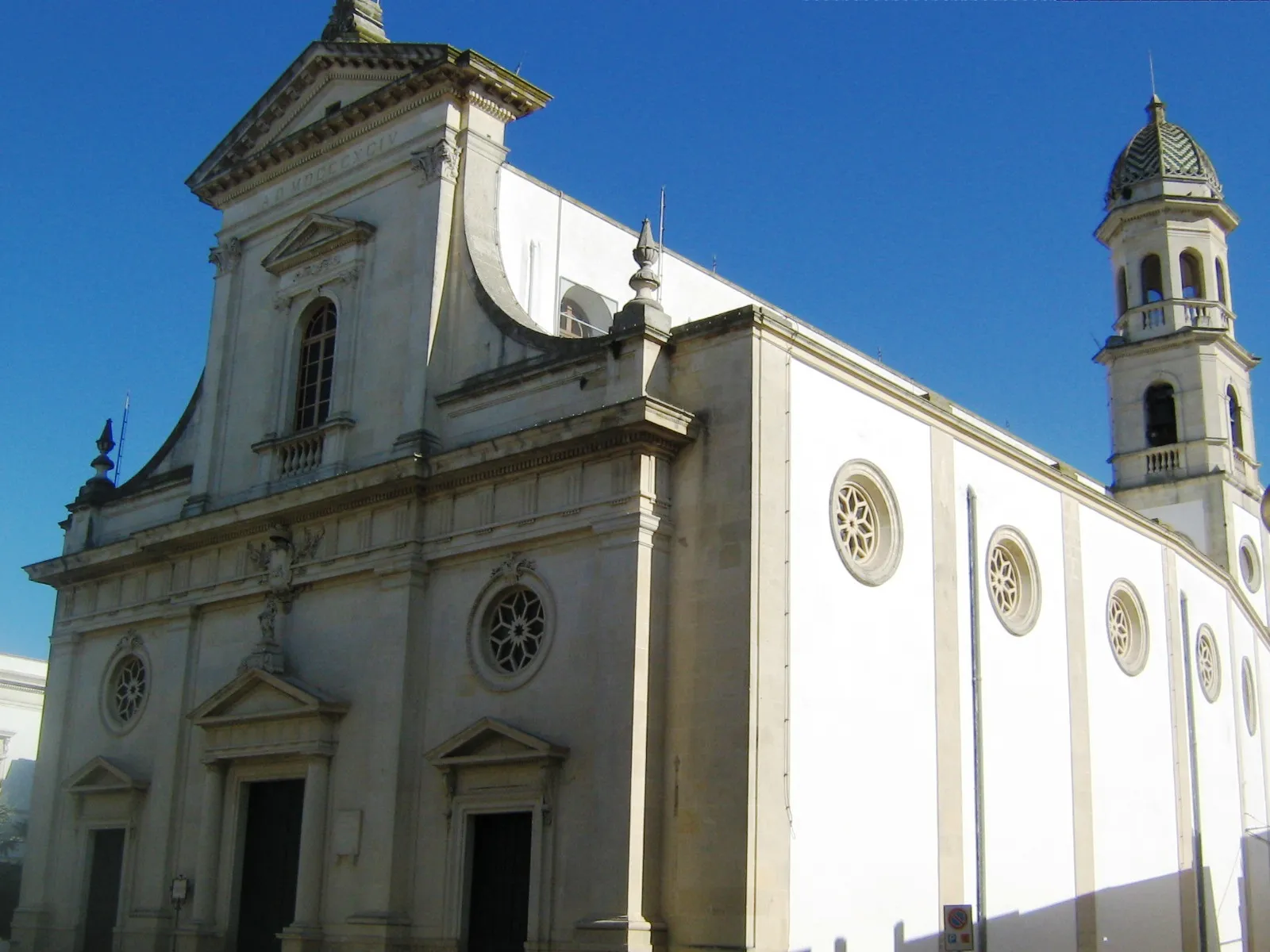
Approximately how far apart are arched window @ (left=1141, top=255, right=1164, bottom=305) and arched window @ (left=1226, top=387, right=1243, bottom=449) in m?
2.87

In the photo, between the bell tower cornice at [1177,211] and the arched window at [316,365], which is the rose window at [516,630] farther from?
the bell tower cornice at [1177,211]

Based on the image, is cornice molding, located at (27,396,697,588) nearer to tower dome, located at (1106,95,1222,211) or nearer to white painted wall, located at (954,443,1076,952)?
white painted wall, located at (954,443,1076,952)

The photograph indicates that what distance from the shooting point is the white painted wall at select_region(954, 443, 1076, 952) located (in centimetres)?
2181

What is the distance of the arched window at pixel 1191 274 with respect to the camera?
36.8 metres

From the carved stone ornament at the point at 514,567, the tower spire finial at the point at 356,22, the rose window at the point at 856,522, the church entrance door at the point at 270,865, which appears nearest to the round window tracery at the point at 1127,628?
the rose window at the point at 856,522

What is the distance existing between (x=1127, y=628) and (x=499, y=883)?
1367cm

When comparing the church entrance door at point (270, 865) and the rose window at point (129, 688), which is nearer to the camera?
the church entrance door at point (270, 865)

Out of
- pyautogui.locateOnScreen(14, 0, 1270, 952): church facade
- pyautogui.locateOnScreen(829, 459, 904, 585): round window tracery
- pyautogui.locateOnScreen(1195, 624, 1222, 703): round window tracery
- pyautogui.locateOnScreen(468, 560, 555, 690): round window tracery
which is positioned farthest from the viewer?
pyautogui.locateOnScreen(1195, 624, 1222, 703): round window tracery

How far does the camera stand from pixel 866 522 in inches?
805

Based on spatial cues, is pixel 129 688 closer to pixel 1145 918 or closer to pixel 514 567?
pixel 514 567

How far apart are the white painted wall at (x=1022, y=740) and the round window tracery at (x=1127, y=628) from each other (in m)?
2.36

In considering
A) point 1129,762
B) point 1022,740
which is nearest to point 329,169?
point 1022,740

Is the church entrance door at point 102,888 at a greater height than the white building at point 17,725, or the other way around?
the white building at point 17,725

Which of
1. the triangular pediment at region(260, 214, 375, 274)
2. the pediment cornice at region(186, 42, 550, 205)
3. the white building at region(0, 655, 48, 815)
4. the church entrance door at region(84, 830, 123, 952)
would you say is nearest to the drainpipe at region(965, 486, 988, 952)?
the pediment cornice at region(186, 42, 550, 205)
